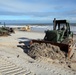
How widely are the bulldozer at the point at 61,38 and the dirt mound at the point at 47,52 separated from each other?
0.45 m

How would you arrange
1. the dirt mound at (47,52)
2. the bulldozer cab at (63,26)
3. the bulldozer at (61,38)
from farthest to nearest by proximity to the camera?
1. the bulldozer cab at (63,26)
2. the bulldozer at (61,38)
3. the dirt mound at (47,52)

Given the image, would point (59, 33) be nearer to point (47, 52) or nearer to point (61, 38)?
point (61, 38)

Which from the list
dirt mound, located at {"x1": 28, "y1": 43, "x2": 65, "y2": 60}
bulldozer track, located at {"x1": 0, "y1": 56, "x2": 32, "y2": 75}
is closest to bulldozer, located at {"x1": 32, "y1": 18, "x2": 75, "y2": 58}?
dirt mound, located at {"x1": 28, "y1": 43, "x2": 65, "y2": 60}

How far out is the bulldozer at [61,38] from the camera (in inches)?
441

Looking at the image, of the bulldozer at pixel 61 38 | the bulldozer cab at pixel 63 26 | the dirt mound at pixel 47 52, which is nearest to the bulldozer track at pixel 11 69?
the dirt mound at pixel 47 52

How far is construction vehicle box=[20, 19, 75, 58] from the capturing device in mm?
11195

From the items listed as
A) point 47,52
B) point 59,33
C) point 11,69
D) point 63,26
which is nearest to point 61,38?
point 59,33

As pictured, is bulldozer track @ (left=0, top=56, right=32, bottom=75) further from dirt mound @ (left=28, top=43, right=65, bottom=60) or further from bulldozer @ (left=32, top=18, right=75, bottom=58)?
bulldozer @ (left=32, top=18, right=75, bottom=58)

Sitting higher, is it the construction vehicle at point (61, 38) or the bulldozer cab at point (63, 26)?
the bulldozer cab at point (63, 26)

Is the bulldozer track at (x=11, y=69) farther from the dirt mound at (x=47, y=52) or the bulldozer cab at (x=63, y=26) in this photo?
the bulldozer cab at (x=63, y=26)

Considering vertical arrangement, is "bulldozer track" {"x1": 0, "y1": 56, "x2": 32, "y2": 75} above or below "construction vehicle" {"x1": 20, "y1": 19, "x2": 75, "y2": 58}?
below

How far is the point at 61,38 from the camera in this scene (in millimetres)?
12773

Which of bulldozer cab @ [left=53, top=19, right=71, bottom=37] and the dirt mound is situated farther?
bulldozer cab @ [left=53, top=19, right=71, bottom=37]

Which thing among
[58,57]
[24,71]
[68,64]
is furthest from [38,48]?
[24,71]
